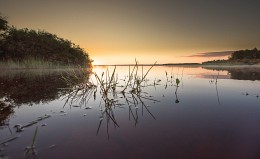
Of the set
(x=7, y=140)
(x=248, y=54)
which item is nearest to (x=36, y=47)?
(x=7, y=140)

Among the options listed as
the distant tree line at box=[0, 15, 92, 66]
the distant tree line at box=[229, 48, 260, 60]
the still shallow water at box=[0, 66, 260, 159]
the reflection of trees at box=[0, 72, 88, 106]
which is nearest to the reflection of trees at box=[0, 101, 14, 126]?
the still shallow water at box=[0, 66, 260, 159]

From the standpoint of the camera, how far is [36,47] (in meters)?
32.2

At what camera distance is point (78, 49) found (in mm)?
39344

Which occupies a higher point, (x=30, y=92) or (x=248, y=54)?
(x=248, y=54)

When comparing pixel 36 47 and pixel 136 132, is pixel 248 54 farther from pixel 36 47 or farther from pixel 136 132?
pixel 136 132

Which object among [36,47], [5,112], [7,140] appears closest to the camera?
[7,140]

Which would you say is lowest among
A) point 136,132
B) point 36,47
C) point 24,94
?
point 136,132

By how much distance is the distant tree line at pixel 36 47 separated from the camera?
2841cm

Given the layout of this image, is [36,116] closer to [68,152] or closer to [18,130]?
[18,130]

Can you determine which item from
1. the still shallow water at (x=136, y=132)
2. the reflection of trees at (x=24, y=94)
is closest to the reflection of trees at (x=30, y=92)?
the reflection of trees at (x=24, y=94)

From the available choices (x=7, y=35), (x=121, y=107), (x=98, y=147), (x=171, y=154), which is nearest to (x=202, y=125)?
(x=171, y=154)

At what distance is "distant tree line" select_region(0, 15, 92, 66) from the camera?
93.2ft

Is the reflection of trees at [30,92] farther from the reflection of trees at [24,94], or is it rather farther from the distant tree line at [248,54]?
the distant tree line at [248,54]

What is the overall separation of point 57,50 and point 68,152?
3601 centimetres
